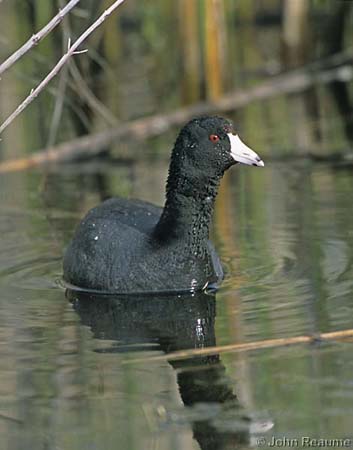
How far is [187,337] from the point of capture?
507 cm

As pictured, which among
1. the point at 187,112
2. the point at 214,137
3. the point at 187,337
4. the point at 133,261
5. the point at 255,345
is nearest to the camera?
the point at 255,345

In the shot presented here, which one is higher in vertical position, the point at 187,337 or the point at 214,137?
the point at 214,137

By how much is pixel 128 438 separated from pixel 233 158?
6.62 ft

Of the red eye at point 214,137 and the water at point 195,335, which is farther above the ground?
the red eye at point 214,137

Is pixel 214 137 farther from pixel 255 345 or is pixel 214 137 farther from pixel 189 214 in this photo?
pixel 255 345

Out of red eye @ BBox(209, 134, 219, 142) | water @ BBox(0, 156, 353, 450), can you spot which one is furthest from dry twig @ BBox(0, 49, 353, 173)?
red eye @ BBox(209, 134, 219, 142)

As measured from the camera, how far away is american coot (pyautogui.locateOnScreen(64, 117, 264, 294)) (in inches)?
224

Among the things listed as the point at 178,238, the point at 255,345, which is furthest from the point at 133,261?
the point at 255,345

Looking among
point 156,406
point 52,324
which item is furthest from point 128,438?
point 52,324

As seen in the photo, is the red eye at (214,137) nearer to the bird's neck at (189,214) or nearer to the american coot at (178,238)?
the american coot at (178,238)

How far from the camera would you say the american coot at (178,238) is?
5.69 m

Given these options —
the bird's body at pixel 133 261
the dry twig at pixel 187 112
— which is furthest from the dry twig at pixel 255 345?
the dry twig at pixel 187 112

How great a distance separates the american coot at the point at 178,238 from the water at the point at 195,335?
0.38ft

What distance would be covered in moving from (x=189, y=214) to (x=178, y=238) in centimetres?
12
